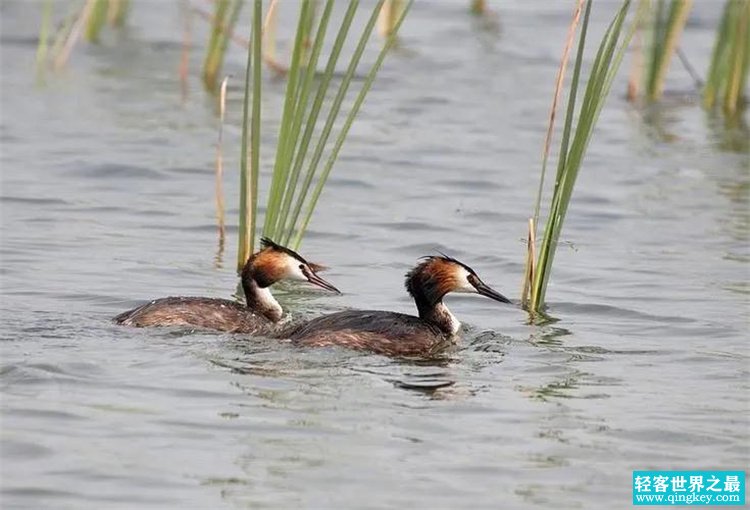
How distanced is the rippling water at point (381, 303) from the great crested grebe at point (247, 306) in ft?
0.43

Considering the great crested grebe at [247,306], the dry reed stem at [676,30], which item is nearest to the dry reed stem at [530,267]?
the great crested grebe at [247,306]

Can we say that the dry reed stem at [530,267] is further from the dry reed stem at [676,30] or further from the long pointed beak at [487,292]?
the dry reed stem at [676,30]

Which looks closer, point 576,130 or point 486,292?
point 576,130

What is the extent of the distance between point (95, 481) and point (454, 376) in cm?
230

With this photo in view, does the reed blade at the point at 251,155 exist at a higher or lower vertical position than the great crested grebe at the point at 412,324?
higher

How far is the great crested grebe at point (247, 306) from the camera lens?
8.34 metres

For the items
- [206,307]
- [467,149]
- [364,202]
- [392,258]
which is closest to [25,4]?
[467,149]

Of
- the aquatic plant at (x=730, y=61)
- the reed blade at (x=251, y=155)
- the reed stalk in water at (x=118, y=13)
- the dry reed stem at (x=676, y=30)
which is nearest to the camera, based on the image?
the reed blade at (x=251, y=155)

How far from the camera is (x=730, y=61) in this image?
49.1 feet

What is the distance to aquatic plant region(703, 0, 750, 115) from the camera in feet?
46.5

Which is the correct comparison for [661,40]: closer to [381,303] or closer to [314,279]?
[381,303]

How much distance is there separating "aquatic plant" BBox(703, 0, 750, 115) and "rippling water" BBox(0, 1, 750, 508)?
0.31 metres

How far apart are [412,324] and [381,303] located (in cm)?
125

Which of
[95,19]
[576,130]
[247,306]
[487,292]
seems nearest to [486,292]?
Answer: [487,292]
